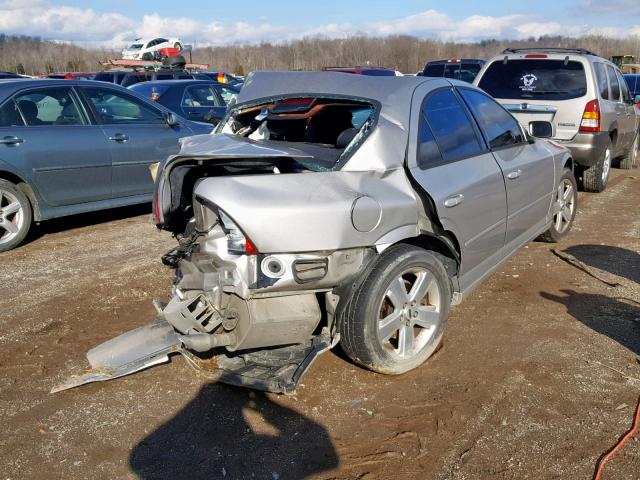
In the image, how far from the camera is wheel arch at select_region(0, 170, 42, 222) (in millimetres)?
5992

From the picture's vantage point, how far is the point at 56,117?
6453 mm

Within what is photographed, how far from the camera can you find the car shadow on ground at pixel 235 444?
2838 mm

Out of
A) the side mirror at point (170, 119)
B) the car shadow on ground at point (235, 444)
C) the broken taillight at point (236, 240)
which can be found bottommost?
the car shadow on ground at point (235, 444)

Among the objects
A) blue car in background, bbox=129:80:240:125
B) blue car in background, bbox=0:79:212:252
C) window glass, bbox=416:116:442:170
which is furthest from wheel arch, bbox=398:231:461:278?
blue car in background, bbox=129:80:240:125

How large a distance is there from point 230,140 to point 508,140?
7.52 ft

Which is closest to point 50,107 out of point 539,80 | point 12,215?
point 12,215

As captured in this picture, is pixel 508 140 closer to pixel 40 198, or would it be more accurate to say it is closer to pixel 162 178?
pixel 162 178

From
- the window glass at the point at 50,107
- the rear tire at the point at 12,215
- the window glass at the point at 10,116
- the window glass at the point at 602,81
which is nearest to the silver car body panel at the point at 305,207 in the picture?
the rear tire at the point at 12,215

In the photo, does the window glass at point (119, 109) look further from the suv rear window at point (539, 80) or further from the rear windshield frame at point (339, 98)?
the suv rear window at point (539, 80)

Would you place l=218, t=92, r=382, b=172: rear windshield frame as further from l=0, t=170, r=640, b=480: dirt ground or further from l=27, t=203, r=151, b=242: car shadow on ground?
l=27, t=203, r=151, b=242: car shadow on ground

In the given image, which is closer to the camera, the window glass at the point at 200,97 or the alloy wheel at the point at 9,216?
the alloy wheel at the point at 9,216

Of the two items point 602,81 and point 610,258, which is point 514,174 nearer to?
point 610,258

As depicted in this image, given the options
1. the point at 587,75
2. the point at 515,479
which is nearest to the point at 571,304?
the point at 515,479

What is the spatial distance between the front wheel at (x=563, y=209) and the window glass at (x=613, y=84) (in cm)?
339
